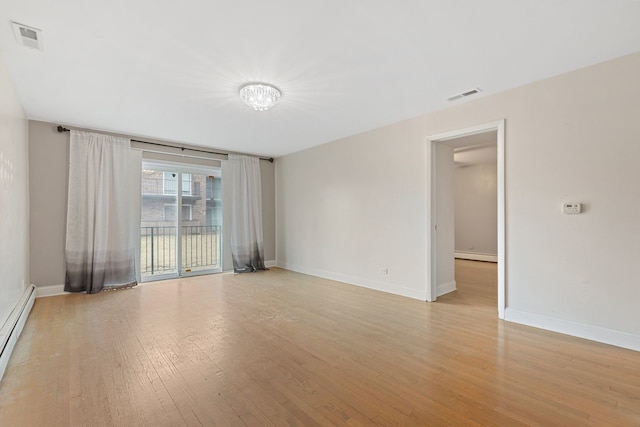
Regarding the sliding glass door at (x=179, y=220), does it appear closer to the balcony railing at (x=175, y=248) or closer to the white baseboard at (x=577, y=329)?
the balcony railing at (x=175, y=248)

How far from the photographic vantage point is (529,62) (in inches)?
103

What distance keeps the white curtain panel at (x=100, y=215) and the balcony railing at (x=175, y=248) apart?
545 millimetres

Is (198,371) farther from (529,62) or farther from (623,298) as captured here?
(529,62)

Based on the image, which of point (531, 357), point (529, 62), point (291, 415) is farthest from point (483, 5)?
point (291, 415)

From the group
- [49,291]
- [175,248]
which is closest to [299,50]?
[175,248]

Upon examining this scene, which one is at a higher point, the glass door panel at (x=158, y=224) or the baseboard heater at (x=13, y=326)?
the glass door panel at (x=158, y=224)

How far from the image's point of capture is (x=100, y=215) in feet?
15.0

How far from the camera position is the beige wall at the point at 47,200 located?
13.8 feet

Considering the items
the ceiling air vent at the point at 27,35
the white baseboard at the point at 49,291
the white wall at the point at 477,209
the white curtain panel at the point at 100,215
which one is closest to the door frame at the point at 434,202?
the ceiling air vent at the point at 27,35

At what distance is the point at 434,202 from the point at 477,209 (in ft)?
15.6

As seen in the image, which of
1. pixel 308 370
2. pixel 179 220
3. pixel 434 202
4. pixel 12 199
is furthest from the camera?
pixel 179 220

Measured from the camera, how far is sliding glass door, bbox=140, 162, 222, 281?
5.41 m

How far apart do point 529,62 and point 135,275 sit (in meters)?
6.04

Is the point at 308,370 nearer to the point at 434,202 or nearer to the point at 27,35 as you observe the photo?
the point at 434,202
